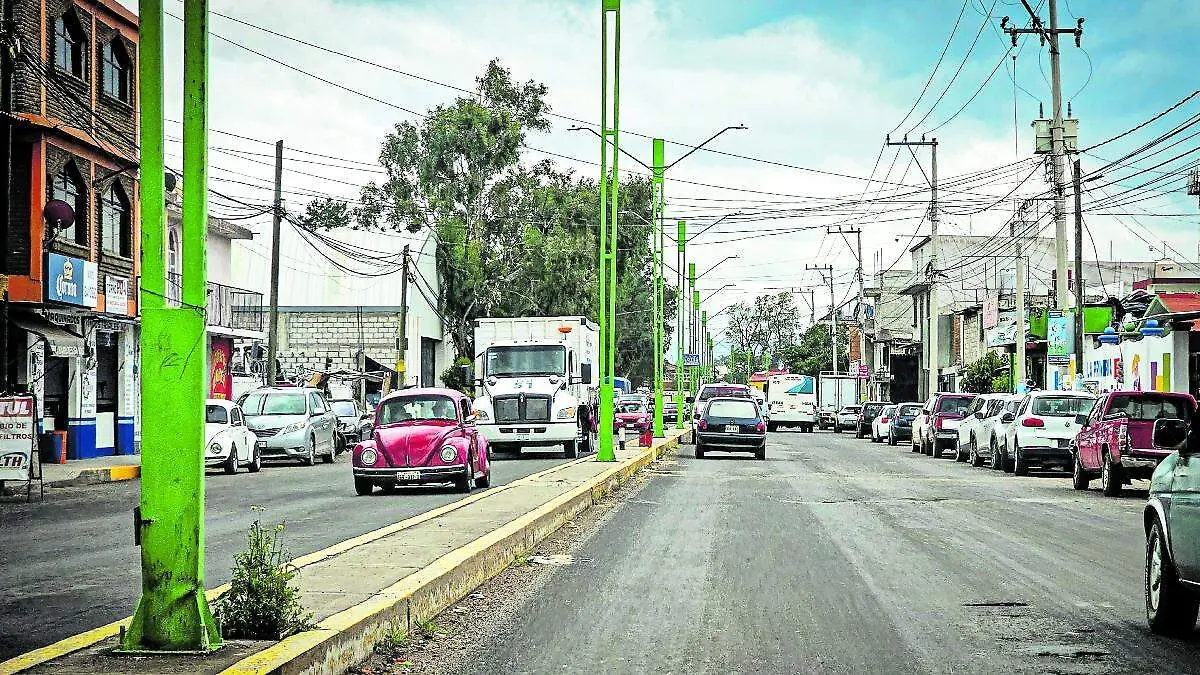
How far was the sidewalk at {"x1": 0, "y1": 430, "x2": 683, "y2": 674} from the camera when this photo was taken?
6652 mm

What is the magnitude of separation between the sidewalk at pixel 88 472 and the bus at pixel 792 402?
4692 centimetres

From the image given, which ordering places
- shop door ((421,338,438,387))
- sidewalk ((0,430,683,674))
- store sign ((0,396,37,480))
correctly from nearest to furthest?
sidewalk ((0,430,683,674))
store sign ((0,396,37,480))
shop door ((421,338,438,387))

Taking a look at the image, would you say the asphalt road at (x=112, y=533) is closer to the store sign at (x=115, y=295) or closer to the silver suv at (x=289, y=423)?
the silver suv at (x=289, y=423)

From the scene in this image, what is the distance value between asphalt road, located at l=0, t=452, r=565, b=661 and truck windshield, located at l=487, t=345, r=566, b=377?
7.23 meters

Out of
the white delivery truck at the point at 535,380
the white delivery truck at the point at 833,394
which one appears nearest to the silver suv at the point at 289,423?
the white delivery truck at the point at 535,380

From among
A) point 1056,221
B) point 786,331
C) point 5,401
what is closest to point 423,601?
point 5,401

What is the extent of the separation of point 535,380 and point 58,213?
12.7 meters

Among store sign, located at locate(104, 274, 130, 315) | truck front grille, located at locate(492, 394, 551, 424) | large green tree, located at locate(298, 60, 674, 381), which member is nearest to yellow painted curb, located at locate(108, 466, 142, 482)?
store sign, located at locate(104, 274, 130, 315)

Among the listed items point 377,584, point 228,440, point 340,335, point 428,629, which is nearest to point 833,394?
point 340,335

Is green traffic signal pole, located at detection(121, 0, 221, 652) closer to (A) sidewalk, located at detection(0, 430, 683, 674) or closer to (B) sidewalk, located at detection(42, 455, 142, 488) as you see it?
(A) sidewalk, located at detection(0, 430, 683, 674)

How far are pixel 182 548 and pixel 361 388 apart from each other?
2043 inches

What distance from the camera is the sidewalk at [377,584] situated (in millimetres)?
6652

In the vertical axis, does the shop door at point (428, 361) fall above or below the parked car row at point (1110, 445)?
above

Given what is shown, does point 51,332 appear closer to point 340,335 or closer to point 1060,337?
point 1060,337
